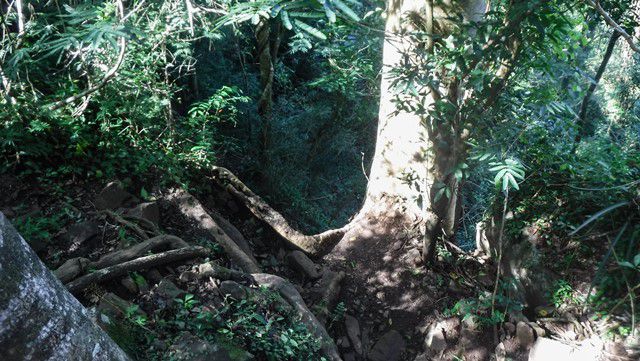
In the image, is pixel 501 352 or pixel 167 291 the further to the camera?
pixel 501 352

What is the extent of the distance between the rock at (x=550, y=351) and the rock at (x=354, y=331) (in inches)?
58.3

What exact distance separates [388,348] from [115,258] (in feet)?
8.33

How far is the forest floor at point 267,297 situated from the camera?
129 inches

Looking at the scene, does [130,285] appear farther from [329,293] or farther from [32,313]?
[32,313]

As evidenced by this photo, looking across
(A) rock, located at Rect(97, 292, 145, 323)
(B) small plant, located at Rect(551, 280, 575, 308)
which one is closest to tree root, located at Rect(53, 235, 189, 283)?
(A) rock, located at Rect(97, 292, 145, 323)

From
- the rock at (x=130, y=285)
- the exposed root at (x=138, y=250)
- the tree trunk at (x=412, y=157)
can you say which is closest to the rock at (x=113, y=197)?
the exposed root at (x=138, y=250)

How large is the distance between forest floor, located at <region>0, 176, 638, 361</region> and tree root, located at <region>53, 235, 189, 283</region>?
3 cm

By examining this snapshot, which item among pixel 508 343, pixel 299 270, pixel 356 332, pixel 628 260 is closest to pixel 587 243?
pixel 628 260

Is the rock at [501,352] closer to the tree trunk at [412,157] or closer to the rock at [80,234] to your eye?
the tree trunk at [412,157]

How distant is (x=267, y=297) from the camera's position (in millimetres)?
3795

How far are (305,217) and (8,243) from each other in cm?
721

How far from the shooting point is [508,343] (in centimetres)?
413

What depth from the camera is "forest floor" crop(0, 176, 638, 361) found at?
3.27 meters

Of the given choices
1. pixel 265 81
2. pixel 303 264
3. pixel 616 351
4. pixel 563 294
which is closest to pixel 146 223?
pixel 303 264
